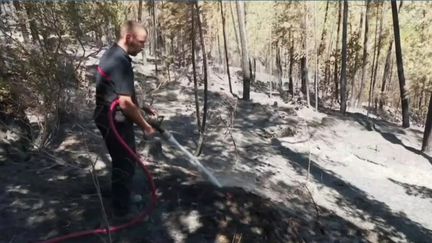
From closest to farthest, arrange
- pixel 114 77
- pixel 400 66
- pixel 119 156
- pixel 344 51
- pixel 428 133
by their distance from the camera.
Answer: pixel 114 77 < pixel 119 156 < pixel 428 133 < pixel 400 66 < pixel 344 51

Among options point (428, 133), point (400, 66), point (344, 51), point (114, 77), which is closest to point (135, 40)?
point (114, 77)

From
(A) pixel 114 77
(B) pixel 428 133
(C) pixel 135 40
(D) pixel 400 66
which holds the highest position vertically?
(C) pixel 135 40

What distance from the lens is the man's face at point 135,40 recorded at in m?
4.14

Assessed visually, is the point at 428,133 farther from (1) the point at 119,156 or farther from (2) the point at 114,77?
(2) the point at 114,77

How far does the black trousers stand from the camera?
420cm

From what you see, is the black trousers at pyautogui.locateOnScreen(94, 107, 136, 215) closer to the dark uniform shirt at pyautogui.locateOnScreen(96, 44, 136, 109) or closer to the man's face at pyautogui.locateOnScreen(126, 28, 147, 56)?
the dark uniform shirt at pyautogui.locateOnScreen(96, 44, 136, 109)

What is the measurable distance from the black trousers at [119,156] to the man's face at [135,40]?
2.10 ft

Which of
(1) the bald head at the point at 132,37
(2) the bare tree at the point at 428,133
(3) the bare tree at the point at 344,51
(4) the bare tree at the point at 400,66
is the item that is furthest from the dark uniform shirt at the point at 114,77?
(3) the bare tree at the point at 344,51

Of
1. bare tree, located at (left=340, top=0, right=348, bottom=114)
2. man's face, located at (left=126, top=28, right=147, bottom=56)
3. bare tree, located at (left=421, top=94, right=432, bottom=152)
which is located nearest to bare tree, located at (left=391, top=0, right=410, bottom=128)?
bare tree, located at (left=340, top=0, right=348, bottom=114)

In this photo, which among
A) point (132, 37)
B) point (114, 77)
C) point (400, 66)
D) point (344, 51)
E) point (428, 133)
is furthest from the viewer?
point (344, 51)

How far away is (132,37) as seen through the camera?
4148 mm

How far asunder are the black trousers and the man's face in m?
0.64

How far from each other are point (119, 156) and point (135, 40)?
1.17 metres

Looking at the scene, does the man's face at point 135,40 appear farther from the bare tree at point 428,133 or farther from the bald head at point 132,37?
the bare tree at point 428,133
